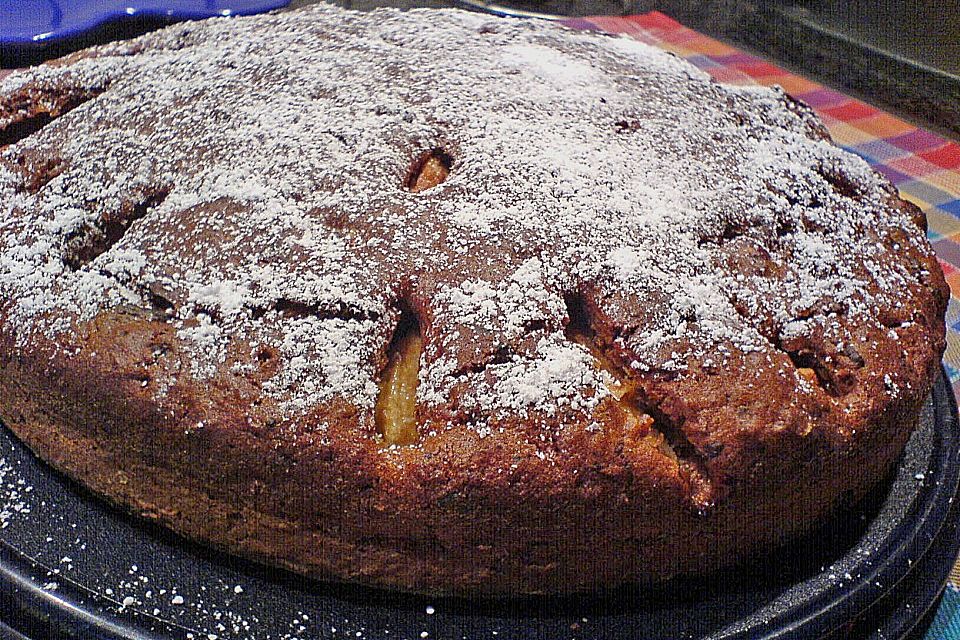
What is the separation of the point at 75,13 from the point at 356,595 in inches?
73.3

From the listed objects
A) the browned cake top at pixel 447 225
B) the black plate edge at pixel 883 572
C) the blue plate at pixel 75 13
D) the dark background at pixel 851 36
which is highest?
the browned cake top at pixel 447 225

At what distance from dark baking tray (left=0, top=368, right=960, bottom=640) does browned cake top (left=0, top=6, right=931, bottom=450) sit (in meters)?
0.18

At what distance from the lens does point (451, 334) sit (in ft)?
2.85

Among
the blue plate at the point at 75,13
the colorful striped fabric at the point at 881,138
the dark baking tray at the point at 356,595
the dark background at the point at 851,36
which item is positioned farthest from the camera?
the dark background at the point at 851,36

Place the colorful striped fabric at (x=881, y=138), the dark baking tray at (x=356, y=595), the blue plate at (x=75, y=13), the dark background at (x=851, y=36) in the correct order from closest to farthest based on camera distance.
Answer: the dark baking tray at (x=356, y=595) → the colorful striped fabric at (x=881, y=138) → the blue plate at (x=75, y=13) → the dark background at (x=851, y=36)

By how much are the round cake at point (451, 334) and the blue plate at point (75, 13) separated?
1.05 metres

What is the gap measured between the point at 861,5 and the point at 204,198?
3051 mm

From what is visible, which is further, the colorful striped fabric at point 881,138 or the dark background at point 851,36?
the dark background at point 851,36

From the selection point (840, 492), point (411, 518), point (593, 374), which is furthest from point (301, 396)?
point (840, 492)

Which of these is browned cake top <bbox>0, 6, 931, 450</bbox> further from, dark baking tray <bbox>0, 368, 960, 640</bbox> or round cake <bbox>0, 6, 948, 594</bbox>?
dark baking tray <bbox>0, 368, 960, 640</bbox>

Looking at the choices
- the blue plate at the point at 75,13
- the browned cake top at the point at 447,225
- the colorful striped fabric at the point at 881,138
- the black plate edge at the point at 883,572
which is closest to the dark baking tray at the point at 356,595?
the black plate edge at the point at 883,572

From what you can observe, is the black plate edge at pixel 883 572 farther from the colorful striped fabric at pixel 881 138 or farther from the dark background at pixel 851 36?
the dark background at pixel 851 36

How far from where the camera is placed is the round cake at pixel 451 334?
2.74 ft

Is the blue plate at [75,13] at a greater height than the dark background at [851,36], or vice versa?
the blue plate at [75,13]
